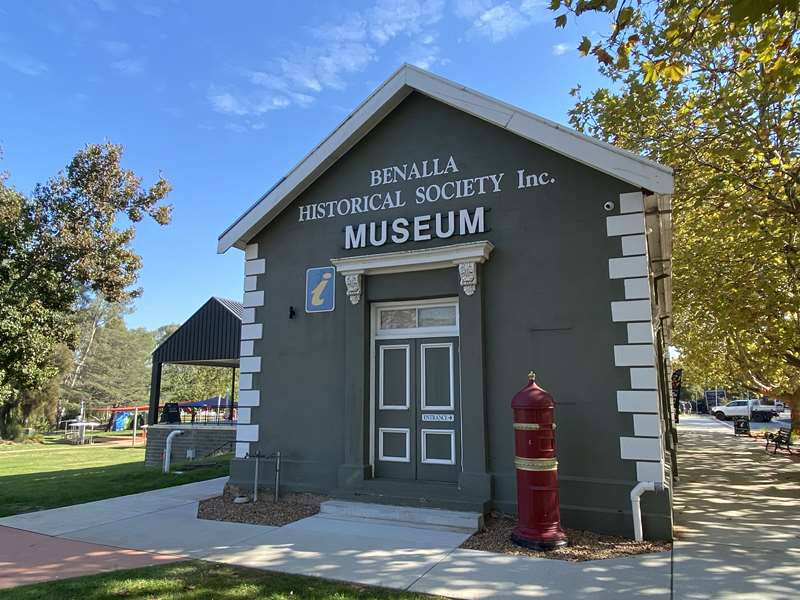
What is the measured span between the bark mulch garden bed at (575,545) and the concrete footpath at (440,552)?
206mm

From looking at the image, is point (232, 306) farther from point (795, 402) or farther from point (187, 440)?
point (795, 402)

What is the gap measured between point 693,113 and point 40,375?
95.2ft

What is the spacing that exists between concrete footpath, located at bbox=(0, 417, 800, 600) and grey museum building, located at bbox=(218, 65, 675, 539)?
2.48 ft

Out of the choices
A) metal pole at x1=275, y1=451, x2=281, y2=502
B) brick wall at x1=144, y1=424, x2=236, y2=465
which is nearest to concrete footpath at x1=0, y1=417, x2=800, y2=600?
metal pole at x1=275, y1=451, x2=281, y2=502

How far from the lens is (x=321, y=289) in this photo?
9.22 meters

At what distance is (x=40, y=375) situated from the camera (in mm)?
26422

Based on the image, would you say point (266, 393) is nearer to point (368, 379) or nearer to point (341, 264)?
point (368, 379)

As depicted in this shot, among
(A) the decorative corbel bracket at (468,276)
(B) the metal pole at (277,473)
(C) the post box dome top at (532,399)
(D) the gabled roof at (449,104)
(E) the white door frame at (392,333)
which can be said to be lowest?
(B) the metal pole at (277,473)

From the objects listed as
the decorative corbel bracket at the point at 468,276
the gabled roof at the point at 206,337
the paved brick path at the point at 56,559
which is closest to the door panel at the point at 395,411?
the decorative corbel bracket at the point at 468,276

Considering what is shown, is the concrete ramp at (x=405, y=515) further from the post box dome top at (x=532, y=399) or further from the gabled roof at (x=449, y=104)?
the gabled roof at (x=449, y=104)

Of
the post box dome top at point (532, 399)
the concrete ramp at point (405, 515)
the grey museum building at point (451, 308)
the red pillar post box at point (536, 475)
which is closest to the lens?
the red pillar post box at point (536, 475)

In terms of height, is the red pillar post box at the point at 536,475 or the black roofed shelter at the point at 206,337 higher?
the black roofed shelter at the point at 206,337

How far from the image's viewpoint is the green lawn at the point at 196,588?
4.87 metres

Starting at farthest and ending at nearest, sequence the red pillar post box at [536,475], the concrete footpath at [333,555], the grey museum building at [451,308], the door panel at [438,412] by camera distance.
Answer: the door panel at [438,412], the grey museum building at [451,308], the red pillar post box at [536,475], the concrete footpath at [333,555]
